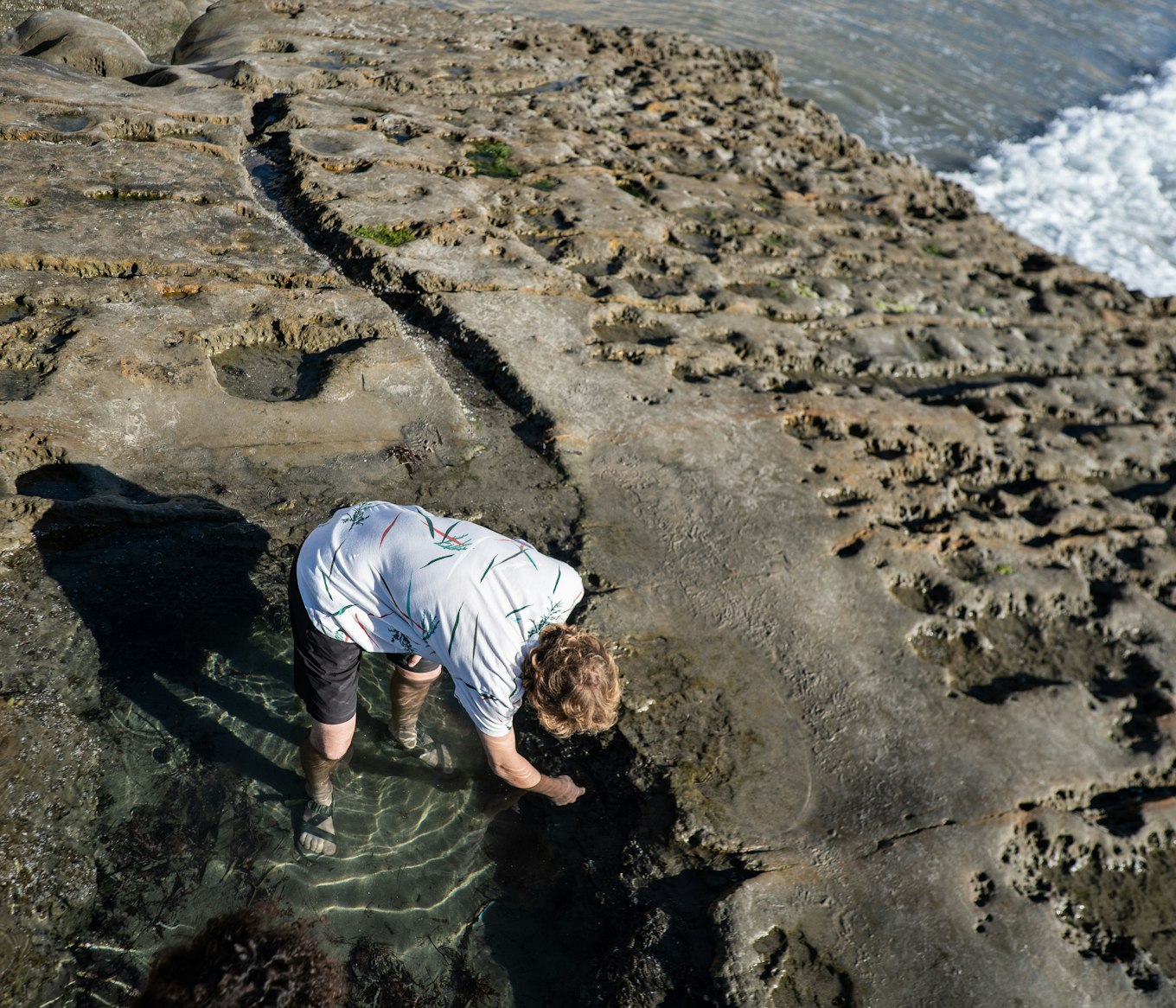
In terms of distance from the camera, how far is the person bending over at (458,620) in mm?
2576

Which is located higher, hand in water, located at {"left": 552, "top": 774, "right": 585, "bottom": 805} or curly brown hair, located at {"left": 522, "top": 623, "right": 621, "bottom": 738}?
curly brown hair, located at {"left": 522, "top": 623, "right": 621, "bottom": 738}

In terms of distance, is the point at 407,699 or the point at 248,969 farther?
the point at 407,699

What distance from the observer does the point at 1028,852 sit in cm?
346

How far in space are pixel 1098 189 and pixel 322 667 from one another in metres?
12.6

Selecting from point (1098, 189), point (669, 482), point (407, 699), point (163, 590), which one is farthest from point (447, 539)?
point (1098, 189)

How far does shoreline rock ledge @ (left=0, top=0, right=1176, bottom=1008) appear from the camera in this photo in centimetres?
318

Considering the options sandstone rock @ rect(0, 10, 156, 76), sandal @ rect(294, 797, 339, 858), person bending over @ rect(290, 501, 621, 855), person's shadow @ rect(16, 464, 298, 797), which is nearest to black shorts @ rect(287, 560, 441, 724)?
person bending over @ rect(290, 501, 621, 855)

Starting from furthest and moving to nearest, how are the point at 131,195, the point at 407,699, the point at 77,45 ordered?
the point at 77,45 < the point at 131,195 < the point at 407,699

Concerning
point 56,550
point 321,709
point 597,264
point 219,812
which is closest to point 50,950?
point 219,812

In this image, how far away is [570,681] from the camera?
2510 millimetres

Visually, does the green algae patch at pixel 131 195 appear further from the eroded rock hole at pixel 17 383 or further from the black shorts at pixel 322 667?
the black shorts at pixel 322 667

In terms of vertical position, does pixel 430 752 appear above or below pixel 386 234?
below

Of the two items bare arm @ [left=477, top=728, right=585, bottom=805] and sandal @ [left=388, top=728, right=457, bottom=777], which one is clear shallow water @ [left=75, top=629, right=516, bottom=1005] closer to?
sandal @ [left=388, top=728, right=457, bottom=777]

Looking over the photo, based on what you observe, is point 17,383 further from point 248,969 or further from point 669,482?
point 669,482
